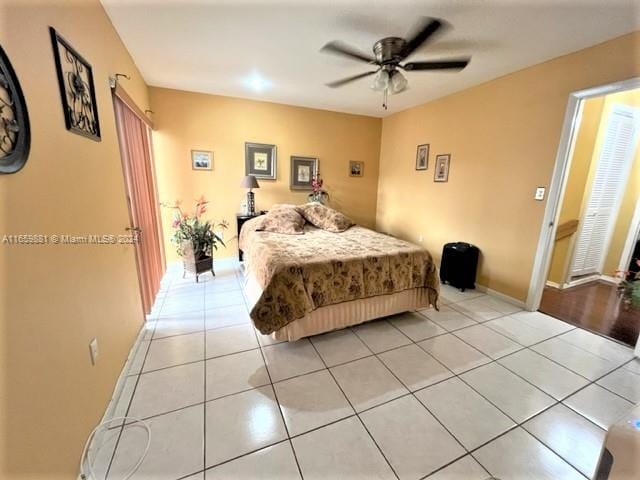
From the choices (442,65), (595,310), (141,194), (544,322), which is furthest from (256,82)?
(595,310)

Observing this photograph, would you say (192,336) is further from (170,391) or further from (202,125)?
(202,125)

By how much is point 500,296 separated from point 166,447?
3459 millimetres

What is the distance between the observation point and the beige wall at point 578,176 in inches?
123

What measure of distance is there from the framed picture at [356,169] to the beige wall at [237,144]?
8 centimetres

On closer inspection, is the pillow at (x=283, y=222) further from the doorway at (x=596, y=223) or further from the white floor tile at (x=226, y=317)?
the doorway at (x=596, y=223)

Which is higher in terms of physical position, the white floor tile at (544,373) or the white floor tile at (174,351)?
the white floor tile at (544,373)

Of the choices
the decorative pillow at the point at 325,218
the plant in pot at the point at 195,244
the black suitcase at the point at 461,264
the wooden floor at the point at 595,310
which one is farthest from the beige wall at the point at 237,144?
the wooden floor at the point at 595,310

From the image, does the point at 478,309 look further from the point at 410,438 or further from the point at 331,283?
the point at 410,438

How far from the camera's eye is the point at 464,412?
1588 mm

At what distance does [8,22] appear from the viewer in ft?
3.14

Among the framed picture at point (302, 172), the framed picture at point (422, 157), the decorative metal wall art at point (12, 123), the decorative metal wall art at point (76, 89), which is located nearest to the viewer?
the decorative metal wall art at point (12, 123)

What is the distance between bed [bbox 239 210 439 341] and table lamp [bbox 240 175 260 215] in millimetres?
1221

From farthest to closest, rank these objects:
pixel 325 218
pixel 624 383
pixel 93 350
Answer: pixel 325 218
pixel 624 383
pixel 93 350

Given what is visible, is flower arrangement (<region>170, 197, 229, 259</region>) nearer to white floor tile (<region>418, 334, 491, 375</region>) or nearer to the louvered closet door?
white floor tile (<region>418, 334, 491, 375</region>)
